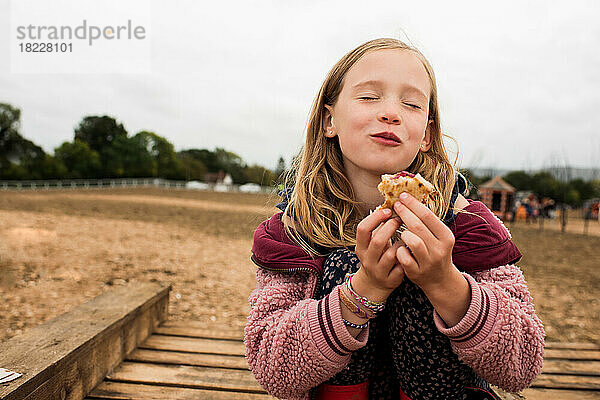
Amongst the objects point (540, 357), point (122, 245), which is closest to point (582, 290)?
point (540, 357)

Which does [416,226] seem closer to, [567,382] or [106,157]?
[567,382]

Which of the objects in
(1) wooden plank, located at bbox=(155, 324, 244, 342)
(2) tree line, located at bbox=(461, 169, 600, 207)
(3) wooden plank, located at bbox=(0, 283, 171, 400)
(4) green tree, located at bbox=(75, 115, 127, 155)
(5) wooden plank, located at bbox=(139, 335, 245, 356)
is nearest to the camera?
(3) wooden plank, located at bbox=(0, 283, 171, 400)

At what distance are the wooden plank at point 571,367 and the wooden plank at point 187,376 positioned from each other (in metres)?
1.81

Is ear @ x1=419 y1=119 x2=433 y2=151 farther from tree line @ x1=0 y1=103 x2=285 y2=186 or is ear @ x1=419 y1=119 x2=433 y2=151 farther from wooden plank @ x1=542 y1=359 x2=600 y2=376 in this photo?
tree line @ x1=0 y1=103 x2=285 y2=186

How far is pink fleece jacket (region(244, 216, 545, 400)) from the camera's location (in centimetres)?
146

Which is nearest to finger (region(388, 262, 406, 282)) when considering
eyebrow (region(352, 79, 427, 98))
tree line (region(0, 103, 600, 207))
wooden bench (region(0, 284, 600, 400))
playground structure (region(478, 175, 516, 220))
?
eyebrow (region(352, 79, 427, 98))

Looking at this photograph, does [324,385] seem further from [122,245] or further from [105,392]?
[122,245]

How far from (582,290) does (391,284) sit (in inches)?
309

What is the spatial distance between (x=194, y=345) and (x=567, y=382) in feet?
7.67

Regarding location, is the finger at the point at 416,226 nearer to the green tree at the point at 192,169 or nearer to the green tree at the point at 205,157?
the green tree at the point at 192,169

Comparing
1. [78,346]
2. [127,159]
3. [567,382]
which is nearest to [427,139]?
[567,382]

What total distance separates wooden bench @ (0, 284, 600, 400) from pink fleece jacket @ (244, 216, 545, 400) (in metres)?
0.76

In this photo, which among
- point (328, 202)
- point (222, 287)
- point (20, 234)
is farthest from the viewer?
point (20, 234)

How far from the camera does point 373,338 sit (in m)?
1.68
